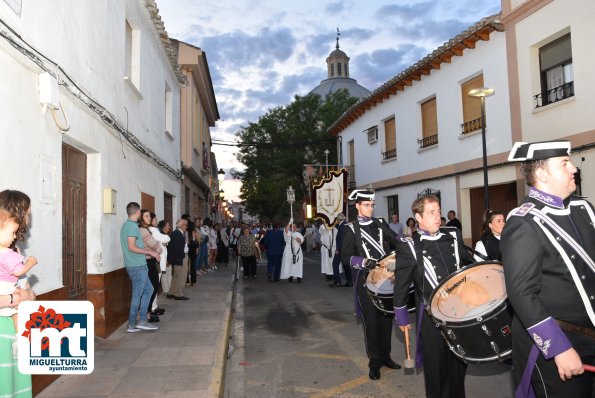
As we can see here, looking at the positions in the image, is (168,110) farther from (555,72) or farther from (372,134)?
(372,134)

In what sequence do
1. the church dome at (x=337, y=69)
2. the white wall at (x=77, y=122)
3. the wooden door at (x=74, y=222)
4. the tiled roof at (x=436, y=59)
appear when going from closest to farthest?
1. the white wall at (x=77, y=122)
2. the wooden door at (x=74, y=222)
3. the tiled roof at (x=436, y=59)
4. the church dome at (x=337, y=69)

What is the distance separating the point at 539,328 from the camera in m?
2.33

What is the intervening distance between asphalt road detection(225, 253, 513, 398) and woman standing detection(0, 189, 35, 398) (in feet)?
8.07

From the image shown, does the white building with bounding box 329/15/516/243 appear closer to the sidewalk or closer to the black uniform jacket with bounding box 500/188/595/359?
the sidewalk

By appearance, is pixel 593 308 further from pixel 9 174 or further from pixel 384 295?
pixel 9 174

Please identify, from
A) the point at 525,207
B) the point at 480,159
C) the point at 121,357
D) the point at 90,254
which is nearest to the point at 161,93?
the point at 90,254

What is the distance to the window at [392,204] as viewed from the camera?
18.5 m

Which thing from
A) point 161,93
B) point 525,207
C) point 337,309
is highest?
point 161,93

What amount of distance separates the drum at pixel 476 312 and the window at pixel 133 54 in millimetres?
7268

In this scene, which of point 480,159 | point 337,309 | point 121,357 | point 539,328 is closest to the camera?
point 539,328

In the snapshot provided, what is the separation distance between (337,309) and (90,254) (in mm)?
4875

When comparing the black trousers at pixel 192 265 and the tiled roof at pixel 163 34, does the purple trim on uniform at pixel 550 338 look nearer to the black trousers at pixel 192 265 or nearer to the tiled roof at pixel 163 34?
the tiled roof at pixel 163 34

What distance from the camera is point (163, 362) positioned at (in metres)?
5.62

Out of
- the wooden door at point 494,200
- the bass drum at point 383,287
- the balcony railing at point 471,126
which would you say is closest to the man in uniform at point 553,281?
the bass drum at point 383,287
